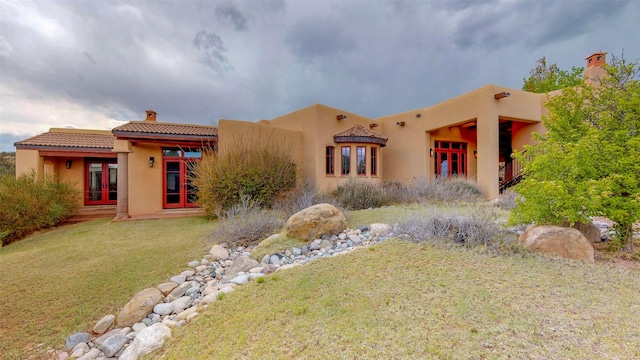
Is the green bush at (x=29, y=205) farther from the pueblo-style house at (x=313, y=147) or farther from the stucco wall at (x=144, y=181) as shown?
the stucco wall at (x=144, y=181)

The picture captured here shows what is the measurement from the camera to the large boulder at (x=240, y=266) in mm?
4523

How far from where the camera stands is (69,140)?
43.0 ft

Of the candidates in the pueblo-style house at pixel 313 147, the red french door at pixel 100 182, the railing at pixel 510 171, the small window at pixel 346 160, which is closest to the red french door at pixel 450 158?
the pueblo-style house at pixel 313 147

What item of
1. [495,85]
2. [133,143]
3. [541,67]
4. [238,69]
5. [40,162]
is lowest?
[40,162]

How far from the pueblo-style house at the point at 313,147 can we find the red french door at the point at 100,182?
44mm

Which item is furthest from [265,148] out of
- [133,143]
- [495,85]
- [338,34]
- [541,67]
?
[541,67]

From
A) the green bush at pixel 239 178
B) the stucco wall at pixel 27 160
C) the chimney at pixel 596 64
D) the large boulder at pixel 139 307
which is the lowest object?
the large boulder at pixel 139 307

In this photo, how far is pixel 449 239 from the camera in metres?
4.55

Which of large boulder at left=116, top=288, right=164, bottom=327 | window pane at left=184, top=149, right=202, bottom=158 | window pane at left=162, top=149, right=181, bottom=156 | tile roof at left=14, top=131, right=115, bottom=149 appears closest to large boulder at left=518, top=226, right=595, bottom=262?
large boulder at left=116, top=288, right=164, bottom=327

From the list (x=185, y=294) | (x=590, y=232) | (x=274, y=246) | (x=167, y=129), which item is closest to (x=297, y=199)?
(x=274, y=246)

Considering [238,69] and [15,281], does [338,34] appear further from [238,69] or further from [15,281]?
[15,281]

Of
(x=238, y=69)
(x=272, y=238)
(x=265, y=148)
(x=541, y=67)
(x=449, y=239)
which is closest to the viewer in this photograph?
(x=449, y=239)

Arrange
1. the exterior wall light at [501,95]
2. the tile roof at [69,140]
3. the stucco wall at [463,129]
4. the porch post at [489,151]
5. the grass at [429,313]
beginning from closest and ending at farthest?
the grass at [429,313] < the exterior wall light at [501,95] < the porch post at [489,151] < the stucco wall at [463,129] < the tile roof at [69,140]

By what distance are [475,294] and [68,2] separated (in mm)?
13073
